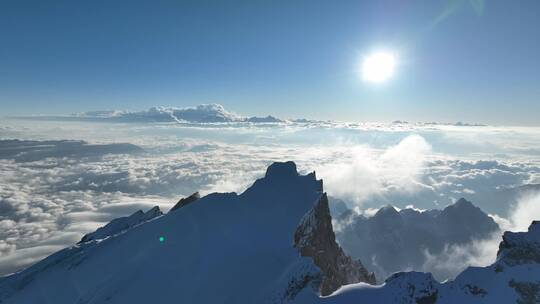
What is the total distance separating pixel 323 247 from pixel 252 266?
1833 centimetres

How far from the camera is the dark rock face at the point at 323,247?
66.2m

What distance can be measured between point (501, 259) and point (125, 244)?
83.4 m

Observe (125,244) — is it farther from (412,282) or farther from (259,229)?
(412,282)

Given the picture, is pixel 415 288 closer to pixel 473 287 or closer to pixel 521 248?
pixel 473 287

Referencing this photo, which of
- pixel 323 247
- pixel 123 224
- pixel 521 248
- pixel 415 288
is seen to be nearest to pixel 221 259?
pixel 323 247

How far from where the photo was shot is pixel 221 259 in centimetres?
6700

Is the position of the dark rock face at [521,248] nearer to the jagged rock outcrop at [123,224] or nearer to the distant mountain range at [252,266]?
the distant mountain range at [252,266]

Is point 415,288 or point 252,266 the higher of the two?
point 415,288

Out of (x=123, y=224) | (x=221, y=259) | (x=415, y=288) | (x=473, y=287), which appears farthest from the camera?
(x=123, y=224)

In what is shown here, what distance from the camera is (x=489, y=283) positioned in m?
48.2

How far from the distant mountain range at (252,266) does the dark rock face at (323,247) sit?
0.77 ft

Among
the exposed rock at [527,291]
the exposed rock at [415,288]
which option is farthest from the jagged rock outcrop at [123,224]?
the exposed rock at [527,291]

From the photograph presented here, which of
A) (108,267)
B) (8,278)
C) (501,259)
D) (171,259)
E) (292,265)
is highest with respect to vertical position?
(501,259)


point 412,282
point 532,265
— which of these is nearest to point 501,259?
point 532,265
